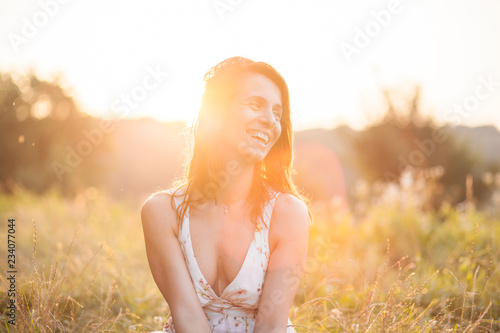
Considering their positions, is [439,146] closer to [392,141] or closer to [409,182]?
[392,141]

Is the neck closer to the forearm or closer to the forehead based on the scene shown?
the forehead

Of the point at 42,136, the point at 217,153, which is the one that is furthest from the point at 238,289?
the point at 42,136

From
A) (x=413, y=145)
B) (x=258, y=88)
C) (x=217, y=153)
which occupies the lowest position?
(x=413, y=145)

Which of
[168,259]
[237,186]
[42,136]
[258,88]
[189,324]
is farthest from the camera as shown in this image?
[42,136]

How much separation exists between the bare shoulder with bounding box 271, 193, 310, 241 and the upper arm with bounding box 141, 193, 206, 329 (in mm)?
545

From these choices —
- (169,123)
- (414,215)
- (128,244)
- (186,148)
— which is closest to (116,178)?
(169,123)

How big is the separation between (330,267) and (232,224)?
2.64 metres

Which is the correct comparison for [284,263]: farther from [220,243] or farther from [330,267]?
[330,267]

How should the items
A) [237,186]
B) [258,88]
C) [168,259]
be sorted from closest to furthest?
[168,259] → [258,88] → [237,186]

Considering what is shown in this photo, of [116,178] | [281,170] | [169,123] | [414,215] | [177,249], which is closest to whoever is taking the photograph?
[177,249]

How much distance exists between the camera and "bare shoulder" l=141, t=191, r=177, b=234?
7.02 feet

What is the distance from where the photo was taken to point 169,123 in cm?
3616

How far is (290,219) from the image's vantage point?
2.14 meters

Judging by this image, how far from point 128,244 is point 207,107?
4286 millimetres
